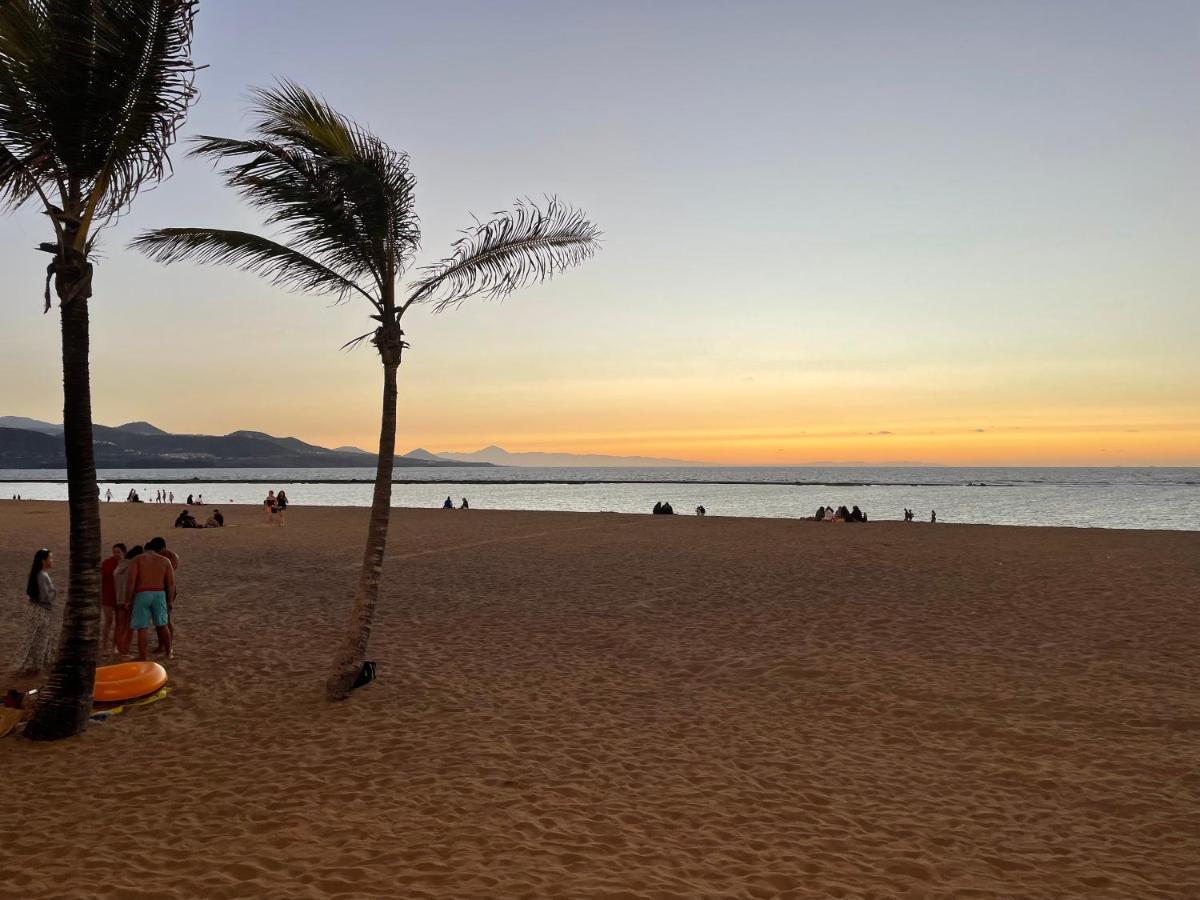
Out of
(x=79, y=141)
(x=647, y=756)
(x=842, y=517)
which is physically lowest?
(x=647, y=756)

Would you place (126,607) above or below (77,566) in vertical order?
below

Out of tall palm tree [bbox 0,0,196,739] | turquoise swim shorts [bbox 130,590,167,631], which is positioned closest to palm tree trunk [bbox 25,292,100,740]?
tall palm tree [bbox 0,0,196,739]

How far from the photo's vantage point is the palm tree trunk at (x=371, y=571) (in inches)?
353

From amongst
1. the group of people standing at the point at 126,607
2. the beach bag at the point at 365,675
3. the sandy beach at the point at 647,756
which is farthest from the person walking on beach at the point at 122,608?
the beach bag at the point at 365,675

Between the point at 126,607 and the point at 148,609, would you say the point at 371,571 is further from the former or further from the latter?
the point at 126,607

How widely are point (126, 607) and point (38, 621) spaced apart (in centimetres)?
104

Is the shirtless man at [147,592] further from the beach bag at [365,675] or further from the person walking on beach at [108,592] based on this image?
the beach bag at [365,675]

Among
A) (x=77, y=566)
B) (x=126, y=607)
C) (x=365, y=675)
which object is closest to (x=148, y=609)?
(x=126, y=607)

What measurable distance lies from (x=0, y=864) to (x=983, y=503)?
275 ft

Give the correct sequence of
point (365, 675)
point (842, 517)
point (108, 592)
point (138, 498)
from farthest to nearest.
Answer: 1. point (138, 498)
2. point (842, 517)
3. point (108, 592)
4. point (365, 675)

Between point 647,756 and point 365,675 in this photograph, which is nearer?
point 647,756

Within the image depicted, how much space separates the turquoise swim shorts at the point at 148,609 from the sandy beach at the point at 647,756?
639mm

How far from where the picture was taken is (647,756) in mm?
7199

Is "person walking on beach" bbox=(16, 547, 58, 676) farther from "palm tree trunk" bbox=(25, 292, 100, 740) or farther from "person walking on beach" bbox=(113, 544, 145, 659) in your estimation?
"palm tree trunk" bbox=(25, 292, 100, 740)
